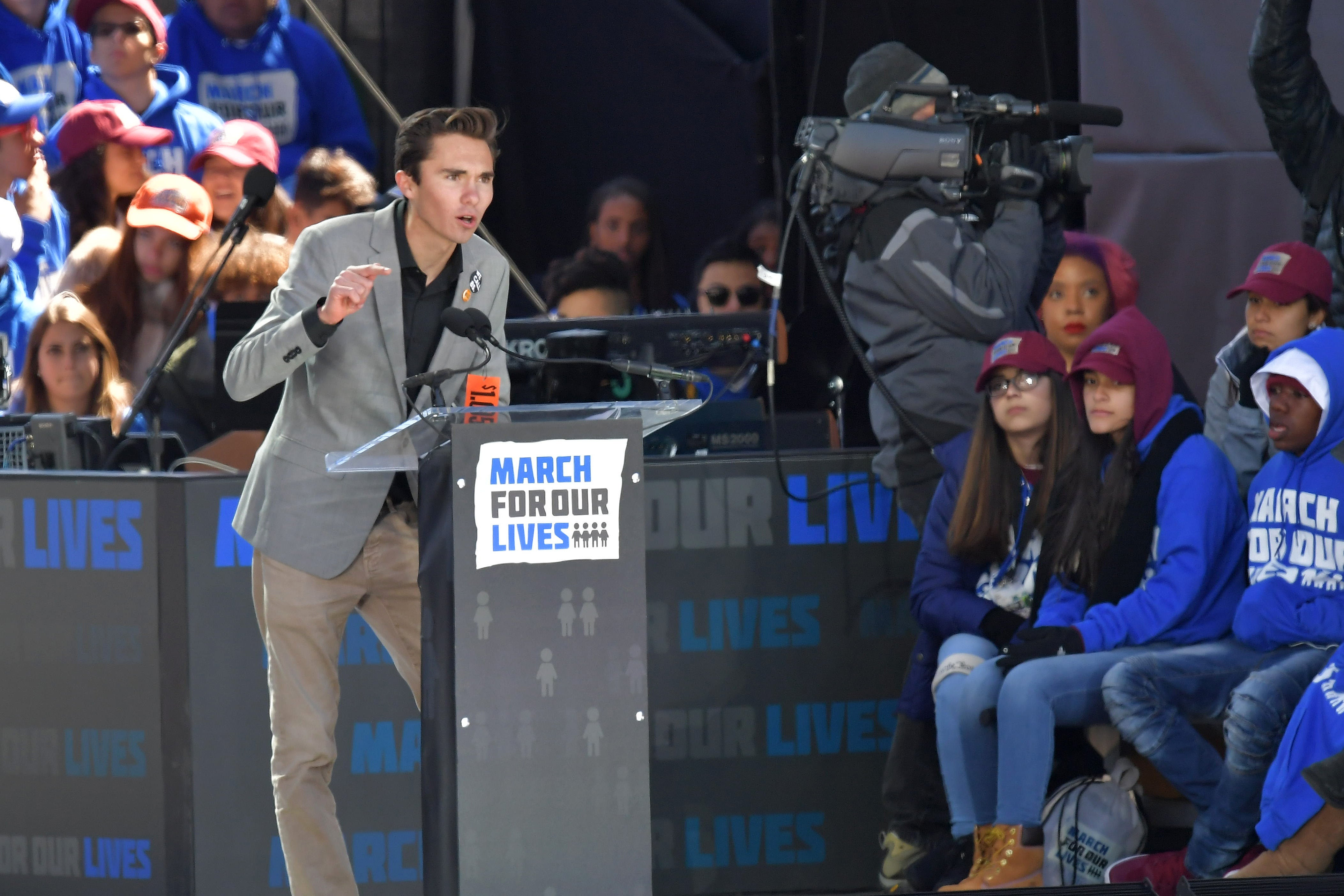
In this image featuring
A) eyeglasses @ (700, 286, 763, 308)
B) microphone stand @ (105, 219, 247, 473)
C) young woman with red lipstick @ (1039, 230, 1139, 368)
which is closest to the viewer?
microphone stand @ (105, 219, 247, 473)

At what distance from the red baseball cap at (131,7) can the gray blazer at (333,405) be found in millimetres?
3638

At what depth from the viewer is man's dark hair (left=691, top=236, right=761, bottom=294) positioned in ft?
22.3

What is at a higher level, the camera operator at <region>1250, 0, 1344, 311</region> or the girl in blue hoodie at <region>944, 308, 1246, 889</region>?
the camera operator at <region>1250, 0, 1344, 311</region>

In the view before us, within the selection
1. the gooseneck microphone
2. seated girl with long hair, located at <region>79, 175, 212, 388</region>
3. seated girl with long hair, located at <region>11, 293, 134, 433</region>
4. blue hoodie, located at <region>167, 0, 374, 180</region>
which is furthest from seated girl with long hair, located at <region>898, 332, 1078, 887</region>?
blue hoodie, located at <region>167, 0, 374, 180</region>

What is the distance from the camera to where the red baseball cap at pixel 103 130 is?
6785mm

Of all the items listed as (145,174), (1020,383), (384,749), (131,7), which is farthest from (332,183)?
(1020,383)

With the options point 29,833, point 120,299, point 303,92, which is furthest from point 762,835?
point 303,92

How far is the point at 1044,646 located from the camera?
425 centimetres

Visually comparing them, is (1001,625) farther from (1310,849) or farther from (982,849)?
(1310,849)

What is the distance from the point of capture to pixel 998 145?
190 inches

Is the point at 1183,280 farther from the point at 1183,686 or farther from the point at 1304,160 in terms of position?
the point at 1183,686

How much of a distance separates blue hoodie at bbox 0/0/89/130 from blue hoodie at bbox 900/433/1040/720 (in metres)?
4.55

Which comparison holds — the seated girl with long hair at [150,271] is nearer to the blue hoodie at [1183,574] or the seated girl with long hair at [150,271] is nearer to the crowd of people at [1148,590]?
the crowd of people at [1148,590]

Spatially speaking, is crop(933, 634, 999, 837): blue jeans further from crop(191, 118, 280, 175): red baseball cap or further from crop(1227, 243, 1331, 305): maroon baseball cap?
crop(191, 118, 280, 175): red baseball cap
